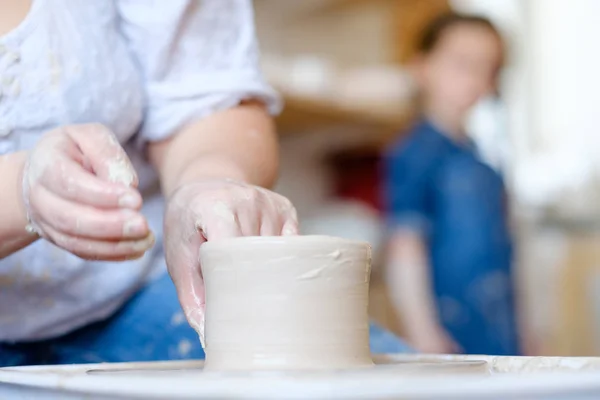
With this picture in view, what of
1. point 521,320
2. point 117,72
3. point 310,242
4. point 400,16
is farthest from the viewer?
point 400,16

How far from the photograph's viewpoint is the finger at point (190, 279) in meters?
0.46

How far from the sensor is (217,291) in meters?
0.42

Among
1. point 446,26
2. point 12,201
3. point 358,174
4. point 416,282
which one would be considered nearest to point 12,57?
point 12,201

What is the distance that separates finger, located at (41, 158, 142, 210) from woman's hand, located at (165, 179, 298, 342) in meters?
0.08

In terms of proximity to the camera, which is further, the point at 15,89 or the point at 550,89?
the point at 550,89

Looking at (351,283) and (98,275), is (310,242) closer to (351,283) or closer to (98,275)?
(351,283)

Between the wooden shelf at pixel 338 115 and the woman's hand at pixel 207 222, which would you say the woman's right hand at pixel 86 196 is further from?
the wooden shelf at pixel 338 115

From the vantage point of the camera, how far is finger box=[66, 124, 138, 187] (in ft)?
1.28

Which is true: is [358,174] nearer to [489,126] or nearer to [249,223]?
[489,126]

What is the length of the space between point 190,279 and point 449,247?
1.16 metres

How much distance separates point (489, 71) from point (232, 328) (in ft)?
4.80

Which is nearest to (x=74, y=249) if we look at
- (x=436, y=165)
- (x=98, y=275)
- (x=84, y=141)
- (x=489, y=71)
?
(x=84, y=141)

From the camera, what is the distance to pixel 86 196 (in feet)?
1.23

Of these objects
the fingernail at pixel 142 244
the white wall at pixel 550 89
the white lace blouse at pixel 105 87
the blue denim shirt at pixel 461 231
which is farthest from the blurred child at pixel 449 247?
the white wall at pixel 550 89
